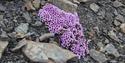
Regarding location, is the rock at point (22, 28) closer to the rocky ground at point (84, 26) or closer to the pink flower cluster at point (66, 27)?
the rocky ground at point (84, 26)

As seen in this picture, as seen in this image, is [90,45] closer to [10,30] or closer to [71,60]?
[71,60]

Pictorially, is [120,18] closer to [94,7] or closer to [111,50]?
[94,7]

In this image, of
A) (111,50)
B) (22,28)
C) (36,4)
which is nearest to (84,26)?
(111,50)

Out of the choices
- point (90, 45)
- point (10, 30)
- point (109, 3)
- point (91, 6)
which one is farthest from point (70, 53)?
point (109, 3)

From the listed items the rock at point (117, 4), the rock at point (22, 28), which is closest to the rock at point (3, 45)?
the rock at point (22, 28)

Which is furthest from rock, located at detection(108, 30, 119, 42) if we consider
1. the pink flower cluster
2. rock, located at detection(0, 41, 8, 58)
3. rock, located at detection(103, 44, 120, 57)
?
rock, located at detection(0, 41, 8, 58)

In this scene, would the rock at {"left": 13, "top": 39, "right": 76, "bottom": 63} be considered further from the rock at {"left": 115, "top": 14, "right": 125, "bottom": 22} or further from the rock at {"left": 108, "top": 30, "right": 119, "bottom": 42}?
the rock at {"left": 115, "top": 14, "right": 125, "bottom": 22}

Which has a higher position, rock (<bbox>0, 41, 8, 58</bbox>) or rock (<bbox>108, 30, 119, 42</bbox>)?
rock (<bbox>0, 41, 8, 58</bbox>)

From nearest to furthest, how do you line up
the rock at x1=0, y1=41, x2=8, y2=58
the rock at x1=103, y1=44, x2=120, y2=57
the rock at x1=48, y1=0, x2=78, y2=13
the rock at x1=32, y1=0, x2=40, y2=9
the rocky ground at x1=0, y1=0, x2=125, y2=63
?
the rock at x1=0, y1=41, x2=8, y2=58, the rocky ground at x1=0, y1=0, x2=125, y2=63, the rock at x1=103, y1=44, x2=120, y2=57, the rock at x1=32, y1=0, x2=40, y2=9, the rock at x1=48, y1=0, x2=78, y2=13
